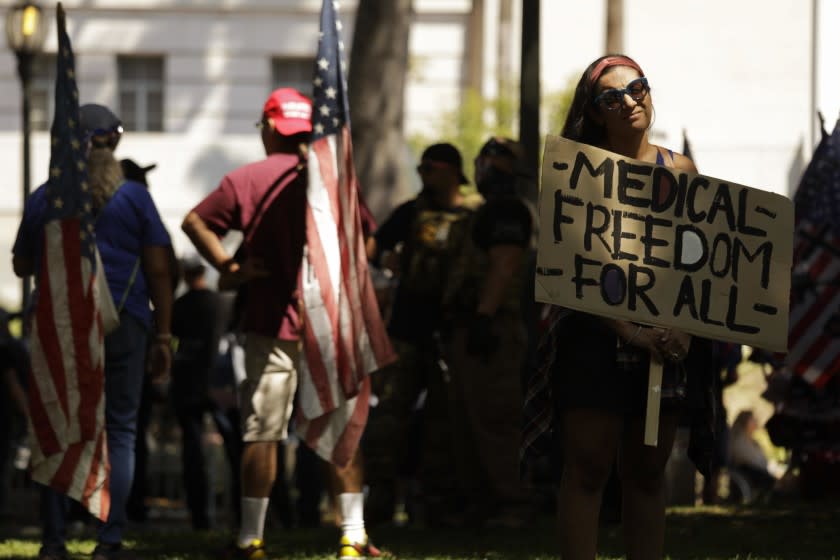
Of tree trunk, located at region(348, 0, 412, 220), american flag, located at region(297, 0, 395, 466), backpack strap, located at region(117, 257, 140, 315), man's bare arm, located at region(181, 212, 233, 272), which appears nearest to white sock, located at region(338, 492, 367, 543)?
american flag, located at region(297, 0, 395, 466)

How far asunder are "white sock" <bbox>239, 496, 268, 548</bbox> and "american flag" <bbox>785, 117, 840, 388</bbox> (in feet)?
11.1

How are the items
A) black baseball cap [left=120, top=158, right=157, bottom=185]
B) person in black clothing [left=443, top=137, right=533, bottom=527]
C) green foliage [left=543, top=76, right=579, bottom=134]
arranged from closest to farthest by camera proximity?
1. person in black clothing [left=443, top=137, right=533, bottom=527]
2. black baseball cap [left=120, top=158, right=157, bottom=185]
3. green foliage [left=543, top=76, right=579, bottom=134]

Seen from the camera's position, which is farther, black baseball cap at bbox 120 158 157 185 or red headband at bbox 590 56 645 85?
black baseball cap at bbox 120 158 157 185

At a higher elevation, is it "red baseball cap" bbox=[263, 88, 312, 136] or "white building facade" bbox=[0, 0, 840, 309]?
"white building facade" bbox=[0, 0, 840, 309]

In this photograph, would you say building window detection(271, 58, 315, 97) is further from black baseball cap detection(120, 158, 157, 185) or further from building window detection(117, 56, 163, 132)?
black baseball cap detection(120, 158, 157, 185)

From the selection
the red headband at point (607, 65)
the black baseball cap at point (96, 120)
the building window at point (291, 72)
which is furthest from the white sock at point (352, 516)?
the building window at point (291, 72)

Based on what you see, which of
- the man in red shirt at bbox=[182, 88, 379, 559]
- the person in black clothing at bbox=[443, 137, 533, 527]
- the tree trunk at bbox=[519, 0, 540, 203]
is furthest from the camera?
the tree trunk at bbox=[519, 0, 540, 203]

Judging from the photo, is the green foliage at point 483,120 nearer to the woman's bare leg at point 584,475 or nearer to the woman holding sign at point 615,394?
the woman holding sign at point 615,394

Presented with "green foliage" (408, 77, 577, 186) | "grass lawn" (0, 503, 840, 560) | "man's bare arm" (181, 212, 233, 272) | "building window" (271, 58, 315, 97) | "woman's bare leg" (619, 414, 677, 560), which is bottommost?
"grass lawn" (0, 503, 840, 560)

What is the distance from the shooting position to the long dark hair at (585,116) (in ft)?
19.3

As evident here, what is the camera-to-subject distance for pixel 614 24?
2952 centimetres

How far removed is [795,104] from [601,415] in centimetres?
2706

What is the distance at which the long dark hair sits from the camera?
5883mm

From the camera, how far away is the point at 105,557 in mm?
7770
